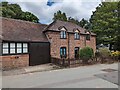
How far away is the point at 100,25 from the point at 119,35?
16.5 ft

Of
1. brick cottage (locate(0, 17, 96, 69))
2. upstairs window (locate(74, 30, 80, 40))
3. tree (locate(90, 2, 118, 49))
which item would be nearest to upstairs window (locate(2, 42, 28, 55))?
brick cottage (locate(0, 17, 96, 69))

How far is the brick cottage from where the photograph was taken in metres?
18.7

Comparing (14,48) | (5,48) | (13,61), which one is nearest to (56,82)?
(13,61)

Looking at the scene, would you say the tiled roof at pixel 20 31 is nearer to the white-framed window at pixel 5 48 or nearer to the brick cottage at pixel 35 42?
the brick cottage at pixel 35 42

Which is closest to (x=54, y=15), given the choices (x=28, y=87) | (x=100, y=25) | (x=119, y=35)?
(x=100, y=25)

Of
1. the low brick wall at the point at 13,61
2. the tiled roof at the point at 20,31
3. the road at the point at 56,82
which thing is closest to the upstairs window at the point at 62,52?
the tiled roof at the point at 20,31

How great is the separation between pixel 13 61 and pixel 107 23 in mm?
22158

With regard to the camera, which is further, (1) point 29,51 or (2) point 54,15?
(2) point 54,15

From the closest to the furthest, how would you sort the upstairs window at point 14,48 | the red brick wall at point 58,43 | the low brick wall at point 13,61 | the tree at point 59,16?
the low brick wall at point 13,61, the upstairs window at point 14,48, the red brick wall at point 58,43, the tree at point 59,16

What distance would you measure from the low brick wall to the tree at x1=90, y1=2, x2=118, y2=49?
20.2 meters

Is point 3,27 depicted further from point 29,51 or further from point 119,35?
point 119,35

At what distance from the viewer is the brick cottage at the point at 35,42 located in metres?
18.7

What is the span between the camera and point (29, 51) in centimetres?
2052

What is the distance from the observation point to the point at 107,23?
33562 millimetres
